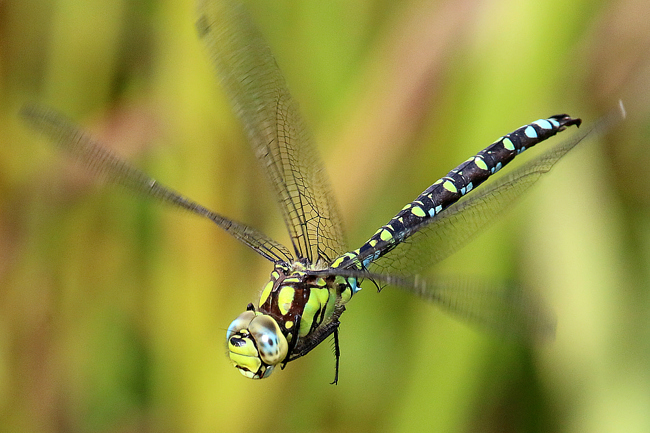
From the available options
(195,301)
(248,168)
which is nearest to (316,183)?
(248,168)

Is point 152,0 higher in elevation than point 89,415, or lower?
higher

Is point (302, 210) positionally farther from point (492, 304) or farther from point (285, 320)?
point (492, 304)

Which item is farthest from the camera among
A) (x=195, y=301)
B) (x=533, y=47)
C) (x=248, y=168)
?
(x=248, y=168)

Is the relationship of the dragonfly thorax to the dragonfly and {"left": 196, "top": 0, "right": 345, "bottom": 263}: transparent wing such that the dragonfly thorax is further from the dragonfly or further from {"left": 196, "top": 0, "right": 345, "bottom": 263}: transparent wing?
{"left": 196, "top": 0, "right": 345, "bottom": 263}: transparent wing

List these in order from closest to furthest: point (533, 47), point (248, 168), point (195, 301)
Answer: point (533, 47) < point (195, 301) < point (248, 168)

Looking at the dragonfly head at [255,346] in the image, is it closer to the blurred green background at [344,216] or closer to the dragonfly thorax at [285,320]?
the dragonfly thorax at [285,320]

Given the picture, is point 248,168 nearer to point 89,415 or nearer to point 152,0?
point 152,0

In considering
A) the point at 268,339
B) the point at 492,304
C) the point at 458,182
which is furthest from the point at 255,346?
the point at 458,182

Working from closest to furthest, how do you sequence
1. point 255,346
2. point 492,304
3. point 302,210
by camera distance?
point 492,304
point 255,346
point 302,210
